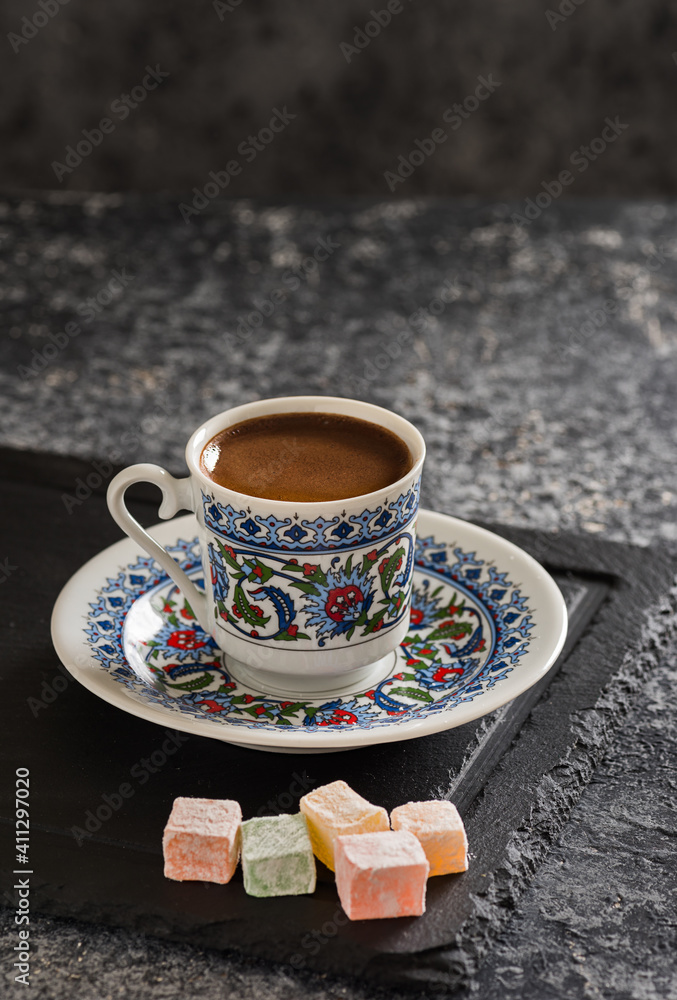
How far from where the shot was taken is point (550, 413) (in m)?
1.59

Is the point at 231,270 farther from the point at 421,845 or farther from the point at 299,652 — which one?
the point at 421,845

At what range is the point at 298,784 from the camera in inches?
31.3

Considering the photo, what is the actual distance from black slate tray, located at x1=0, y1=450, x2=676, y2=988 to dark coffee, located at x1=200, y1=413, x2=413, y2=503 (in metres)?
0.20

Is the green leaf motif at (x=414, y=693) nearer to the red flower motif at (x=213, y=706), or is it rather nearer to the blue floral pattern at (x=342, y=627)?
the blue floral pattern at (x=342, y=627)

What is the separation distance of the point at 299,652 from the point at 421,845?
0.20 meters

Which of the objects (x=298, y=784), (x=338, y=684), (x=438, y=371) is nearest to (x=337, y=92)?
(x=438, y=371)

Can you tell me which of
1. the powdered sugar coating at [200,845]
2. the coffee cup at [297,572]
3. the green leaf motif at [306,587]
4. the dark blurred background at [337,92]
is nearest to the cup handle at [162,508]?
the coffee cup at [297,572]

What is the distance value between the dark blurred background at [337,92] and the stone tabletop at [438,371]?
279 mm

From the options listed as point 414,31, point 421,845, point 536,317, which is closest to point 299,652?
point 421,845

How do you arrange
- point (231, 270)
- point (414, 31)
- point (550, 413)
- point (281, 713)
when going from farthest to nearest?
point (414, 31)
point (231, 270)
point (550, 413)
point (281, 713)

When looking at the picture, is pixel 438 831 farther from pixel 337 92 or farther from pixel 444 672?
pixel 337 92

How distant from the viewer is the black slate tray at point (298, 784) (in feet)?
2.25

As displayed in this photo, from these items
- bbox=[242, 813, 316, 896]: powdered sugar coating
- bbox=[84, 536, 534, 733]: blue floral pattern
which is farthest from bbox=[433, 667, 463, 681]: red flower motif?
bbox=[242, 813, 316, 896]: powdered sugar coating

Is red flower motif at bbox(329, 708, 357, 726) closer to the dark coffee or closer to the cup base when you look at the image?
the cup base
